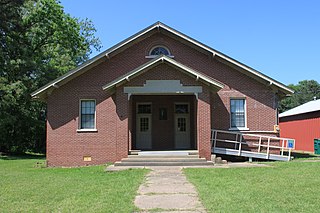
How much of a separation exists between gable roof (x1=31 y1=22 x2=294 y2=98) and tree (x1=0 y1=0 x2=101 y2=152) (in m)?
8.15

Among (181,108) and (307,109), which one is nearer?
(181,108)

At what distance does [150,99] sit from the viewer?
2025 centimetres

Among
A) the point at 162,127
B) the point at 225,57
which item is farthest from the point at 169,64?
the point at 162,127

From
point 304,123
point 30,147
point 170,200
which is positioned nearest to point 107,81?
point 170,200

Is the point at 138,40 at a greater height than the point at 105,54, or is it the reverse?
the point at 138,40

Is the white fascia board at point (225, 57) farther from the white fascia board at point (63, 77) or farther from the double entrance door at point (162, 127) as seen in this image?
the white fascia board at point (63, 77)

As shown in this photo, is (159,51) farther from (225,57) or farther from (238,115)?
(238,115)

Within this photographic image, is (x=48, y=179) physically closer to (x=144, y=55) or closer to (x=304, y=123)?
(x=144, y=55)

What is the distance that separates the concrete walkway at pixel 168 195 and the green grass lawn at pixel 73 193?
0.29 metres

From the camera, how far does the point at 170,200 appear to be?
834 centimetres

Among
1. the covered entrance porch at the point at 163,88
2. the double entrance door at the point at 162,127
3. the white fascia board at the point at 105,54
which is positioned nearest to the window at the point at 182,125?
the double entrance door at the point at 162,127

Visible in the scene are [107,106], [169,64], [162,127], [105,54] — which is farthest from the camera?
[162,127]

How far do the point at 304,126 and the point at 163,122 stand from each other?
57.5 feet

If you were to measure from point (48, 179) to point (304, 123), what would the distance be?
25925 mm
